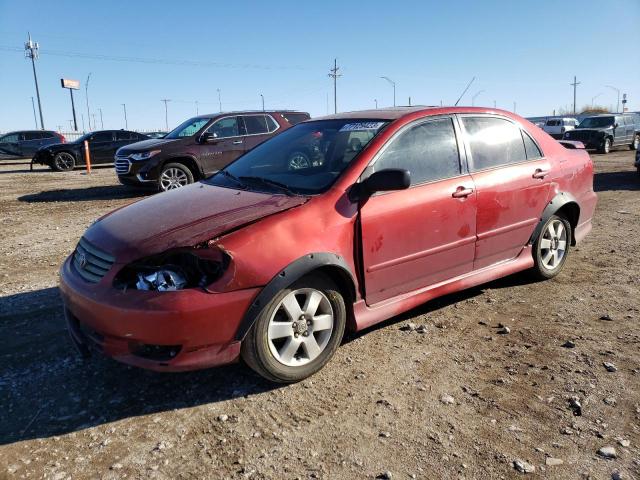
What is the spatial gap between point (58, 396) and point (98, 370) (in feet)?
1.06

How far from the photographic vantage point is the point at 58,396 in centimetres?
301

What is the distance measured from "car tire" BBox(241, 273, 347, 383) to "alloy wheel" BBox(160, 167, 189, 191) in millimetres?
8154

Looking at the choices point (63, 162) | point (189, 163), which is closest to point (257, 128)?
point (189, 163)

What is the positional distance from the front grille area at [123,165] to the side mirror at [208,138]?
62.6 inches

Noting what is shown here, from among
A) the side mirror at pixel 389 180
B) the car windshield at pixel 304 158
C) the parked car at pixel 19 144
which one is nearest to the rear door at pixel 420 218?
the side mirror at pixel 389 180

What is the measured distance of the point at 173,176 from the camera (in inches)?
421

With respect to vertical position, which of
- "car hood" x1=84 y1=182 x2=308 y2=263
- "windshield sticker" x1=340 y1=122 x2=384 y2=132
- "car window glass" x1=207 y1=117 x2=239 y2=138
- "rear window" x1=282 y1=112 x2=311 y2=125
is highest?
"rear window" x1=282 y1=112 x2=311 y2=125

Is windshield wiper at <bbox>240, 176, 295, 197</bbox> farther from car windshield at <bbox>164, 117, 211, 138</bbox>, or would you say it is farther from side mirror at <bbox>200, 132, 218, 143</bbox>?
car windshield at <bbox>164, 117, 211, 138</bbox>

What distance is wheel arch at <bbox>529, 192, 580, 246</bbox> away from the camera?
454 centimetres

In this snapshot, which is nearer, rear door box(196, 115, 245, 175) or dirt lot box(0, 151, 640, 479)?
dirt lot box(0, 151, 640, 479)

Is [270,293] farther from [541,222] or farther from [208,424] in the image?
[541,222]

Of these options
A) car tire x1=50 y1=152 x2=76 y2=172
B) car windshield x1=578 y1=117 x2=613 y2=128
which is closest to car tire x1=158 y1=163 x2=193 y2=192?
car tire x1=50 y1=152 x2=76 y2=172

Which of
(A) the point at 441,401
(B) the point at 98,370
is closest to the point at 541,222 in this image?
(A) the point at 441,401

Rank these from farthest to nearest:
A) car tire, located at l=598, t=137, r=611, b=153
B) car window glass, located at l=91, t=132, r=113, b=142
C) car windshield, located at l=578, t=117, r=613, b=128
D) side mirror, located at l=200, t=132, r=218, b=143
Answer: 1. car windshield, located at l=578, t=117, r=613, b=128
2. car tire, located at l=598, t=137, r=611, b=153
3. car window glass, located at l=91, t=132, r=113, b=142
4. side mirror, located at l=200, t=132, r=218, b=143
